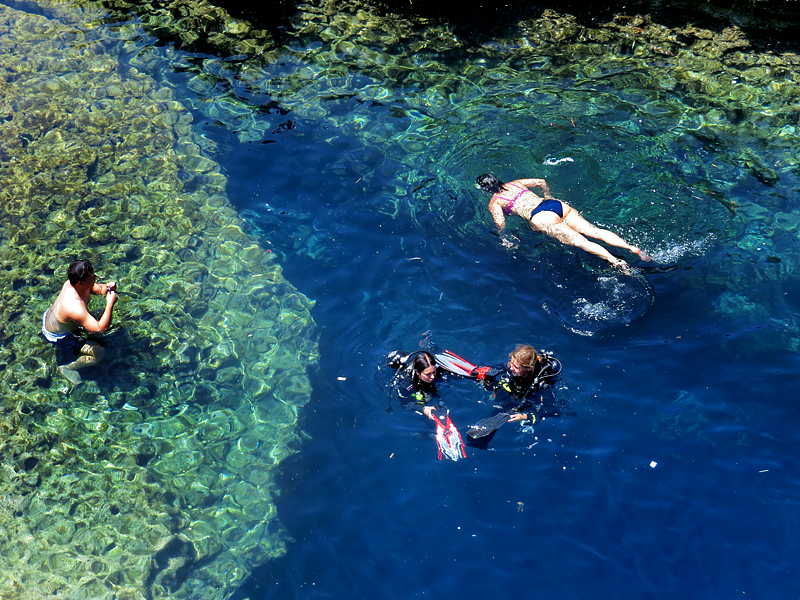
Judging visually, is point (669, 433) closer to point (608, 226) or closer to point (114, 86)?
point (608, 226)

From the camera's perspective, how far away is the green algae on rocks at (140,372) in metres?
7.16

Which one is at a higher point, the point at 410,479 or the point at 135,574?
the point at 410,479

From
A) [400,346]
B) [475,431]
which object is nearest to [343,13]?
[400,346]

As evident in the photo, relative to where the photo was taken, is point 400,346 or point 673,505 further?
point 400,346

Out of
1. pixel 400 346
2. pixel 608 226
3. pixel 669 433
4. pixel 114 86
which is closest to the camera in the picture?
pixel 669 433

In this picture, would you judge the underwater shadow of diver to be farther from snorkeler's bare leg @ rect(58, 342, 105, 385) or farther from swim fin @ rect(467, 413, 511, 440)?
snorkeler's bare leg @ rect(58, 342, 105, 385)

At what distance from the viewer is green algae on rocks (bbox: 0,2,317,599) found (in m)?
7.16

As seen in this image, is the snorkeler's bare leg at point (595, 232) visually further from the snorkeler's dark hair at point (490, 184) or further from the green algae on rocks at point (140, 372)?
the green algae on rocks at point (140, 372)

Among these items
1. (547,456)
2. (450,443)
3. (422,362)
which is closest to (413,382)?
(422,362)

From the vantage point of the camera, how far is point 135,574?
701 centimetres

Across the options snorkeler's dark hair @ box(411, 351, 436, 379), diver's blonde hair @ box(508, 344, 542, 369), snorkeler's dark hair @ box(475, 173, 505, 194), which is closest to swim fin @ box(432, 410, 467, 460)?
snorkeler's dark hair @ box(411, 351, 436, 379)

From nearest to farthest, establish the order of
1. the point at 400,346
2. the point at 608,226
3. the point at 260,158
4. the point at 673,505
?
1. the point at 673,505
2. the point at 400,346
3. the point at 608,226
4. the point at 260,158

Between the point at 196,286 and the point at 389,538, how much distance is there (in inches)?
203

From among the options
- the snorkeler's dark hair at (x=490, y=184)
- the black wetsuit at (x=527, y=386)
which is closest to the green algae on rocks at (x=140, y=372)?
the black wetsuit at (x=527, y=386)
